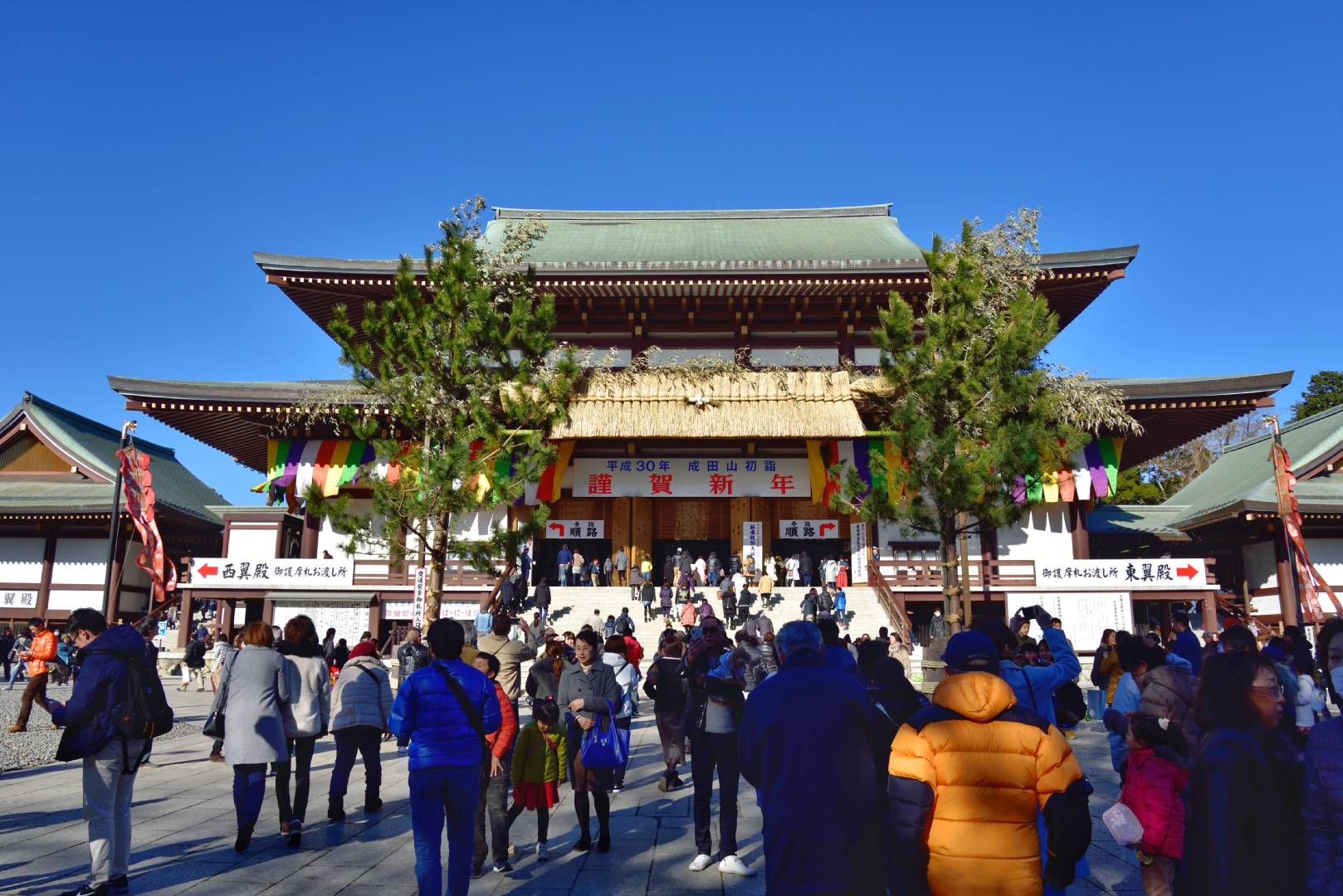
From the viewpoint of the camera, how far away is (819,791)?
3465 millimetres

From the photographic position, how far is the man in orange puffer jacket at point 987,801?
3.07m

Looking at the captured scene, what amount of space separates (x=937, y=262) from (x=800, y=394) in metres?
6.54

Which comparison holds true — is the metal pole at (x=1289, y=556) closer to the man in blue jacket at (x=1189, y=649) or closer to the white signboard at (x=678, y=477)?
the white signboard at (x=678, y=477)

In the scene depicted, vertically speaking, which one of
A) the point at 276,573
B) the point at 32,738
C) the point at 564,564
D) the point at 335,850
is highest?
the point at 564,564

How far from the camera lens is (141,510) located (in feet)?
75.6

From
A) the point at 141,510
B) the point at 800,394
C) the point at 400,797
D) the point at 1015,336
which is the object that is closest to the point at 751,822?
the point at 400,797

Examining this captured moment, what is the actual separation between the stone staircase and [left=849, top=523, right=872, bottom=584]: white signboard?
499 mm

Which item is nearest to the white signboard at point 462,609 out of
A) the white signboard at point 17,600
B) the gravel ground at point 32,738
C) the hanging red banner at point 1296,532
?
the gravel ground at point 32,738

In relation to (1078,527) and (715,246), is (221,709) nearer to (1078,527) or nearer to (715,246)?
(1078,527)

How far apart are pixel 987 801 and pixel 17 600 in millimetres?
31575

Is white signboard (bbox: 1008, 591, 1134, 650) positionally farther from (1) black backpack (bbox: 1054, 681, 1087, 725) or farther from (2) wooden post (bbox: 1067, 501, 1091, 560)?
(1) black backpack (bbox: 1054, 681, 1087, 725)

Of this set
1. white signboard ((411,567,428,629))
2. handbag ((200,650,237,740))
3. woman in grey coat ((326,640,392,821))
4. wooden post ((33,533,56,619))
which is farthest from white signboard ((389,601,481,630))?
handbag ((200,650,237,740))

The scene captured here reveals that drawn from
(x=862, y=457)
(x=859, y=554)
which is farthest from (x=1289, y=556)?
(x=862, y=457)

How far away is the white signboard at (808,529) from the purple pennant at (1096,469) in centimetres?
689
